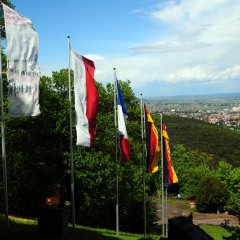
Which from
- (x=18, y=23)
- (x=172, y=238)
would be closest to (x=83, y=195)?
(x=18, y=23)

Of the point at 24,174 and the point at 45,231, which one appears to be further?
the point at 24,174

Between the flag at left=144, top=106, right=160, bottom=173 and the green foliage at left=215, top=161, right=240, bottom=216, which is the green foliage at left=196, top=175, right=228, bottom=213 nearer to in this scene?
the green foliage at left=215, top=161, right=240, bottom=216

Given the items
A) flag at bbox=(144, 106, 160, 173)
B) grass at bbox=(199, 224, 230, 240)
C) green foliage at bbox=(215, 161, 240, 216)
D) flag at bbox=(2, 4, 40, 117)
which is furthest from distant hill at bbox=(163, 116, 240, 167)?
flag at bbox=(2, 4, 40, 117)

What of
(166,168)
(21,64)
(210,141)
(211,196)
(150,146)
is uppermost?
(21,64)

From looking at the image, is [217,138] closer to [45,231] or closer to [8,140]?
[8,140]

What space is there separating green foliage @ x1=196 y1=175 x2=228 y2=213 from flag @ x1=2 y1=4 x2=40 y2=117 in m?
41.7

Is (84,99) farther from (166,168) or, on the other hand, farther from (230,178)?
(230,178)

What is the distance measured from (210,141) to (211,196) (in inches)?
2990

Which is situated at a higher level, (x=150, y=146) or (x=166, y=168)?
(x=150, y=146)

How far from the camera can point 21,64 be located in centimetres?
1612

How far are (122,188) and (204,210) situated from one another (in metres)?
29.3

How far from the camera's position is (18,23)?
53.0ft

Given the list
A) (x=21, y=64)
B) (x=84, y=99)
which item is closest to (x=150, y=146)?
(x=84, y=99)

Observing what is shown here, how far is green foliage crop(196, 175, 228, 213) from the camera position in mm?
54125
